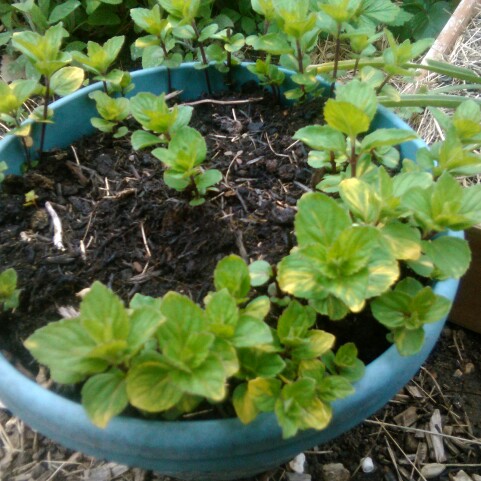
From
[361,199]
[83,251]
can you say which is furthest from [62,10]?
[361,199]

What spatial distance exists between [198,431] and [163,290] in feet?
0.85

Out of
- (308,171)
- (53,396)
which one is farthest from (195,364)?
(308,171)

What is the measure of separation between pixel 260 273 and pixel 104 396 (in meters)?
0.26

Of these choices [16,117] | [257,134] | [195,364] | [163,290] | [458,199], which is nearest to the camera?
[195,364]

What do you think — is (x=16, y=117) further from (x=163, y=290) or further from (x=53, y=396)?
(x=53, y=396)

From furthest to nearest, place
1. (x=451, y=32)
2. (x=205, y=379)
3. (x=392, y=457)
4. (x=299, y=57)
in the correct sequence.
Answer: (x=451, y=32) → (x=392, y=457) → (x=299, y=57) → (x=205, y=379)

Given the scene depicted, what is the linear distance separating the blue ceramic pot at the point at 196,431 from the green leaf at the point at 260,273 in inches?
6.6

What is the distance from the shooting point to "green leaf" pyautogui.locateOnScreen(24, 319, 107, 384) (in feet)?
1.98

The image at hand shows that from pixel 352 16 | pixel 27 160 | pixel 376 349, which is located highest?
pixel 352 16

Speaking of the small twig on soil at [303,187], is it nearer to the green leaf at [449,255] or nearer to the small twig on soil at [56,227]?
the green leaf at [449,255]

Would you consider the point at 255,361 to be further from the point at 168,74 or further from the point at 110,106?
the point at 168,74

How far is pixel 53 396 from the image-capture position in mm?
687

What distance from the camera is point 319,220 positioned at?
0.69m

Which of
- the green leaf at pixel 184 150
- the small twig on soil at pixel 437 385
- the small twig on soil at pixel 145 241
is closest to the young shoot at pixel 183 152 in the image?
the green leaf at pixel 184 150
